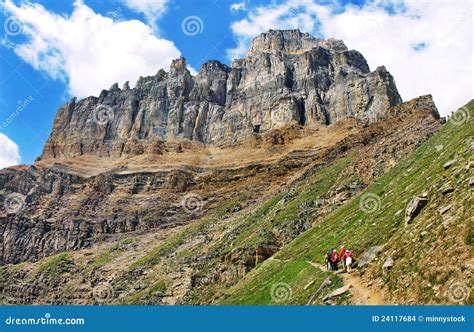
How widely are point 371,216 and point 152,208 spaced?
5335 inches

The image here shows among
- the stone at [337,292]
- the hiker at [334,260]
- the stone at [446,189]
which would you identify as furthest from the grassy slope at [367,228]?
the stone at [337,292]

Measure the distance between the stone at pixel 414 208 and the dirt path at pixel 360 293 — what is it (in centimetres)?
559

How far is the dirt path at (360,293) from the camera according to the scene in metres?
27.5

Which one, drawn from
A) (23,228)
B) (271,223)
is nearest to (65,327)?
(271,223)

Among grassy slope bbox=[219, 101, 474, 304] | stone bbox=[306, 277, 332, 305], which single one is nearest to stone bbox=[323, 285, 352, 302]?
stone bbox=[306, 277, 332, 305]

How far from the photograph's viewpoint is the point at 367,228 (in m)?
42.5

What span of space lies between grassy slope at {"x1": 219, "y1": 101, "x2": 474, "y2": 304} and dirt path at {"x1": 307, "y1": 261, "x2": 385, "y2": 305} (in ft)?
3.76

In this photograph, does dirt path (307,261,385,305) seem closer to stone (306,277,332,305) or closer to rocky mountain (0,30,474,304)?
rocky mountain (0,30,474,304)

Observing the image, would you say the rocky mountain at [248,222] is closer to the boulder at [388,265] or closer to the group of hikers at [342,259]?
the boulder at [388,265]

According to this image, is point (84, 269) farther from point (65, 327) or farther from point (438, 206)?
point (438, 206)

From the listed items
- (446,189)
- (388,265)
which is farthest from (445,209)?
(388,265)

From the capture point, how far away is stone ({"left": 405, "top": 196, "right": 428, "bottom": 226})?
3430cm

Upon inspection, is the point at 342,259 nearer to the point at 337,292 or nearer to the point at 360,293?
the point at 337,292

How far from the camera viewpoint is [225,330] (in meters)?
29.3
